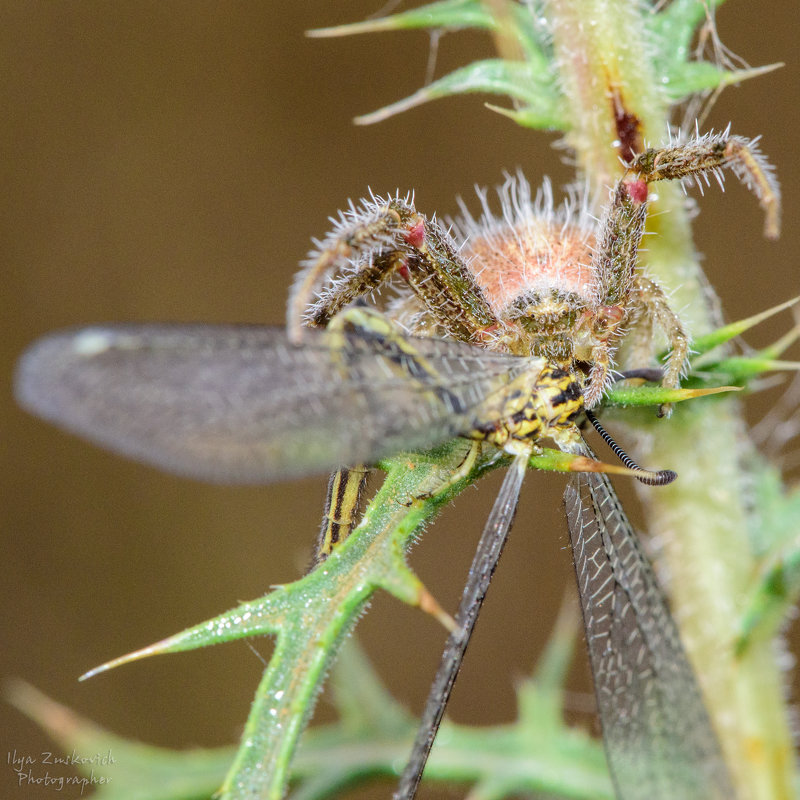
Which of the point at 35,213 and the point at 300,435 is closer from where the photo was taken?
the point at 300,435

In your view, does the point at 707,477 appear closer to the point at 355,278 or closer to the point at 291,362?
the point at 355,278

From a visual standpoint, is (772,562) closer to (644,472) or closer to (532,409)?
(644,472)

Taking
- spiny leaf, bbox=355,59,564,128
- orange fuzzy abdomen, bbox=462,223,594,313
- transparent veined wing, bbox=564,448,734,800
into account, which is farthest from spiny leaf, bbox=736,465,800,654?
spiny leaf, bbox=355,59,564,128

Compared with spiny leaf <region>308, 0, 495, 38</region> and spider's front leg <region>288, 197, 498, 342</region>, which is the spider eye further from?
spiny leaf <region>308, 0, 495, 38</region>

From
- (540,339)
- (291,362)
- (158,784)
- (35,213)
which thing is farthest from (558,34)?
(35,213)

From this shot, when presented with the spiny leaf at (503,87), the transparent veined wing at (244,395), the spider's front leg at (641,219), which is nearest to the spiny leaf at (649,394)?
the spider's front leg at (641,219)

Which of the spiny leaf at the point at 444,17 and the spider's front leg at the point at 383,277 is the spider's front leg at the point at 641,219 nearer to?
the spider's front leg at the point at 383,277

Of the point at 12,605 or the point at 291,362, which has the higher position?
the point at 291,362
